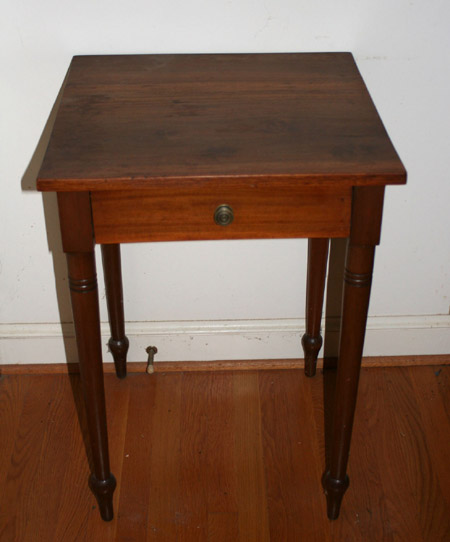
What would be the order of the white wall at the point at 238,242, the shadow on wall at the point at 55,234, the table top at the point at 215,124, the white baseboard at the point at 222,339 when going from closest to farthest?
1. the table top at the point at 215,124
2. the white wall at the point at 238,242
3. the shadow on wall at the point at 55,234
4. the white baseboard at the point at 222,339

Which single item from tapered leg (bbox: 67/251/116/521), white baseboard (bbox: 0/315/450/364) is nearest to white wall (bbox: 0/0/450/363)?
white baseboard (bbox: 0/315/450/364)

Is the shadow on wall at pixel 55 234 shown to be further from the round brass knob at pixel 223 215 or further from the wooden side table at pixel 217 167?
the round brass knob at pixel 223 215

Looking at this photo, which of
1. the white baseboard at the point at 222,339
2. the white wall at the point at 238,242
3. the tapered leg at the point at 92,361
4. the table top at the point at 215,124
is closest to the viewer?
the table top at the point at 215,124

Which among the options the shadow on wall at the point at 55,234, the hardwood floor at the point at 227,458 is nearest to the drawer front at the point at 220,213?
the shadow on wall at the point at 55,234

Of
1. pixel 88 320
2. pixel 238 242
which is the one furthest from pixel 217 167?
pixel 238 242

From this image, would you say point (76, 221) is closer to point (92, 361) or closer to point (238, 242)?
point (92, 361)

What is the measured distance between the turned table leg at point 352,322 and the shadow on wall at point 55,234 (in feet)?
2.48

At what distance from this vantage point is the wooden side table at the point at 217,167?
4.28 ft

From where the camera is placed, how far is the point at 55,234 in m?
1.98

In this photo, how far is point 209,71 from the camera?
1642 millimetres

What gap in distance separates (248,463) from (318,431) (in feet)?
0.72

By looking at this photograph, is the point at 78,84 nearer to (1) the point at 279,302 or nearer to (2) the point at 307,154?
(2) the point at 307,154

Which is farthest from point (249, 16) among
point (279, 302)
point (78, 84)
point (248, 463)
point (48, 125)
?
point (248, 463)

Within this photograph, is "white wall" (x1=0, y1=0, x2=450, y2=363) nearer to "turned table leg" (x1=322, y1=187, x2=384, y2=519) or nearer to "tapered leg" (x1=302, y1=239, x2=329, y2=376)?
"tapered leg" (x1=302, y1=239, x2=329, y2=376)
